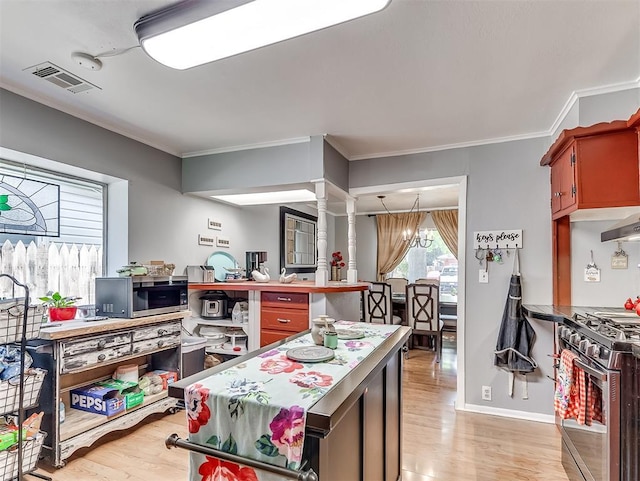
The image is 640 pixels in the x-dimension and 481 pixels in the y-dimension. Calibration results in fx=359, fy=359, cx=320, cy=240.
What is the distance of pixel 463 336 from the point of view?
129 inches

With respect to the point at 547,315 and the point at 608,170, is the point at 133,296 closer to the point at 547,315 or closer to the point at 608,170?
the point at 547,315

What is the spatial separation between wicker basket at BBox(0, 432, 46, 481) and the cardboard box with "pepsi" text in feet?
1.43

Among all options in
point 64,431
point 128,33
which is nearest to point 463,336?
point 64,431

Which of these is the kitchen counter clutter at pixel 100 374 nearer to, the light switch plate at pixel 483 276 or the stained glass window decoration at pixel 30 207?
the stained glass window decoration at pixel 30 207

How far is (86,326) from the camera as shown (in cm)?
235

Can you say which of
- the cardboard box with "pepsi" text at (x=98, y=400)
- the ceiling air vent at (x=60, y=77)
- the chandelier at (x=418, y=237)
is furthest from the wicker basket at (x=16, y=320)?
the chandelier at (x=418, y=237)

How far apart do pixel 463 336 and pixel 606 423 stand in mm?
1648

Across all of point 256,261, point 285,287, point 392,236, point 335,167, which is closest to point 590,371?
point 285,287

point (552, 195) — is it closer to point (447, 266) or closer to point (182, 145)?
point (182, 145)

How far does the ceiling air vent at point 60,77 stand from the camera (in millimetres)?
2098

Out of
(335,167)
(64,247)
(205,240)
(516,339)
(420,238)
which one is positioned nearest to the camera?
(64,247)

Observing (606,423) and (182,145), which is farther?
(182,145)

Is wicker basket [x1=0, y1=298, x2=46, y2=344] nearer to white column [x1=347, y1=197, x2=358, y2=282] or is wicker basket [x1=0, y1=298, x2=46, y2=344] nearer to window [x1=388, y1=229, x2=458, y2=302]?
white column [x1=347, y1=197, x2=358, y2=282]

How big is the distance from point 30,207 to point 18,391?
4.45ft
